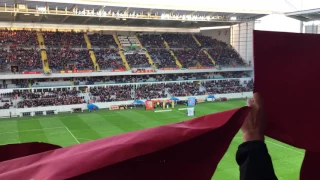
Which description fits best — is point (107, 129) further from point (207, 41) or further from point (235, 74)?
point (207, 41)

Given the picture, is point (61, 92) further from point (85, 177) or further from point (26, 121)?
point (85, 177)

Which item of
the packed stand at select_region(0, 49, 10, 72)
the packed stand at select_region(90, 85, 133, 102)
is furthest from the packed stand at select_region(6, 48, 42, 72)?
the packed stand at select_region(90, 85, 133, 102)

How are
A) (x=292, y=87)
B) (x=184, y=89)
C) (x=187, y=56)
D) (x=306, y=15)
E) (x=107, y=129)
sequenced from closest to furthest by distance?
(x=292, y=87), (x=107, y=129), (x=306, y=15), (x=184, y=89), (x=187, y=56)

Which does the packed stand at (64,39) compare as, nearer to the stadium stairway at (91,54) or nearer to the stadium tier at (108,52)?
the stadium tier at (108,52)

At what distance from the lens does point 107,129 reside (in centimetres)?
2669

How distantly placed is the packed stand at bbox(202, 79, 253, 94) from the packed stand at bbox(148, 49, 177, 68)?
19.4ft

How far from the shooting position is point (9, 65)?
3950 centimetres

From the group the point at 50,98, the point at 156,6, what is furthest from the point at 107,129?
the point at 156,6

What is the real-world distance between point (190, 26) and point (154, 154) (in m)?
57.6

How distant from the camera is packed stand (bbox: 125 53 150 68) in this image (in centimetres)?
4609

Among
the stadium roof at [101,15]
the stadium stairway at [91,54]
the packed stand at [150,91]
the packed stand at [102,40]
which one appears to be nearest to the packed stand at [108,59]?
the stadium stairway at [91,54]

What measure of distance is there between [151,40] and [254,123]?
52.7 metres

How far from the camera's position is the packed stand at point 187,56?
1943 inches

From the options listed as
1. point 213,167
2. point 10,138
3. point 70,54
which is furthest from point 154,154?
point 70,54
